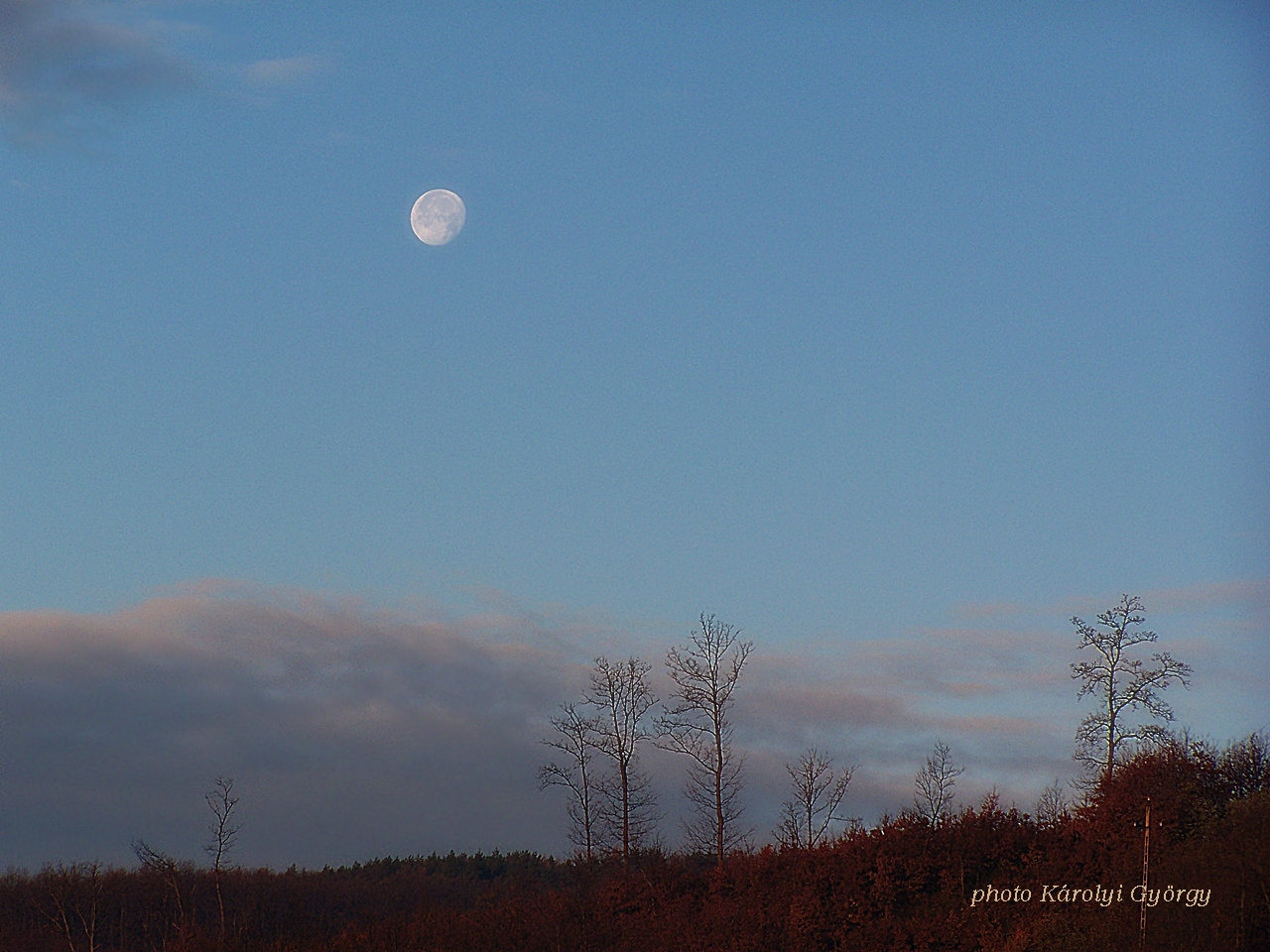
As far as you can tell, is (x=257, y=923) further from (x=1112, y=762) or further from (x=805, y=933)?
(x=1112, y=762)

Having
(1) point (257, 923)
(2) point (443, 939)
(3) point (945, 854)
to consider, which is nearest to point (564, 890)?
(2) point (443, 939)

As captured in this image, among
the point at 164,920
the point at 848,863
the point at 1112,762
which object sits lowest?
the point at 164,920

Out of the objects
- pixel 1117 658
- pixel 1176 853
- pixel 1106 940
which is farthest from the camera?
pixel 1117 658

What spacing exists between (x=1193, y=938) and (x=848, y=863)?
17201 millimetres

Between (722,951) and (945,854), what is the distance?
362 inches

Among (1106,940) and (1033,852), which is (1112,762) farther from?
(1106,940)

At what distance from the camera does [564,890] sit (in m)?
59.2

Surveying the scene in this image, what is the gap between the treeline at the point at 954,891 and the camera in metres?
31.4

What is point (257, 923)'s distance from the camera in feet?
298

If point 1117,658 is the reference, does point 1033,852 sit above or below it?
below

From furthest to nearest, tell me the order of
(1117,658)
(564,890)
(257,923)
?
(257,923)
(564,890)
(1117,658)

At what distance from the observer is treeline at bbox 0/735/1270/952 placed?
103ft

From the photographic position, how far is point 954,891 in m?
40.9

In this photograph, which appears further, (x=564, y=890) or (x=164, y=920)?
(x=164, y=920)
